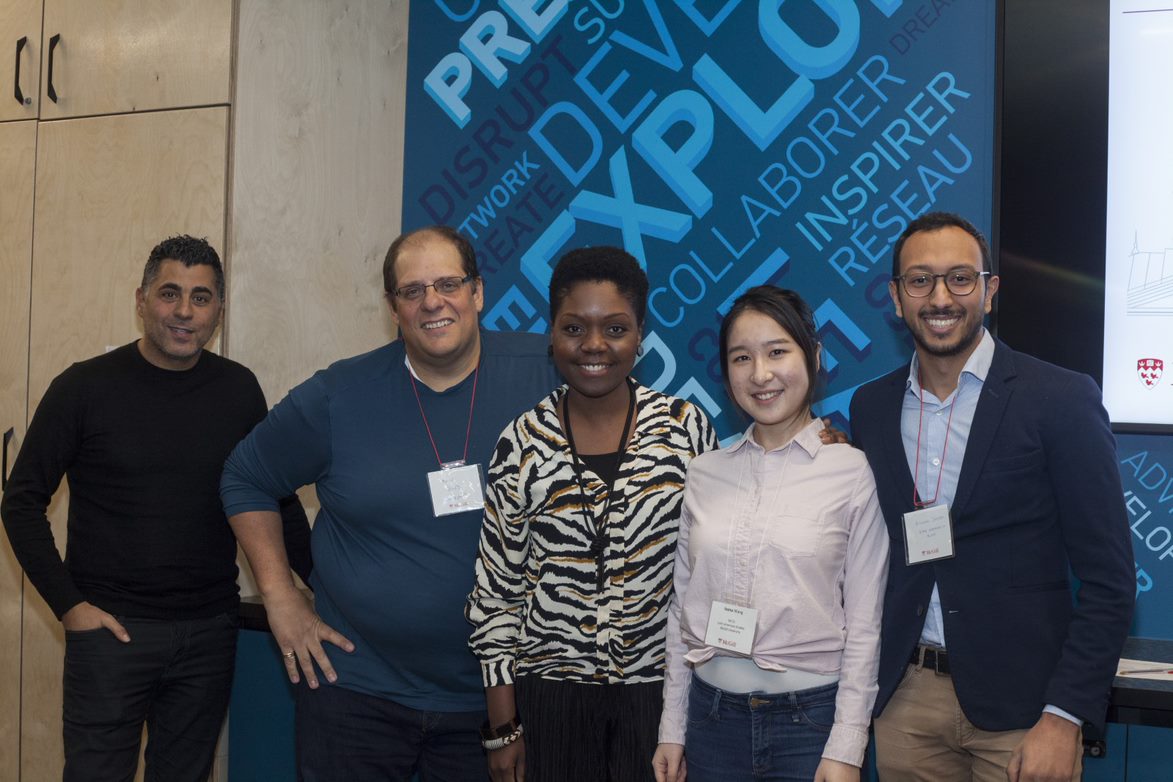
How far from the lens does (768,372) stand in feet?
5.95

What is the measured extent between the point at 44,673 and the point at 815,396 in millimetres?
2775

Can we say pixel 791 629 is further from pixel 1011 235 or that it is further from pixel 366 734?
pixel 1011 235

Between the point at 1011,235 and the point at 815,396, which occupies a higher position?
the point at 1011,235

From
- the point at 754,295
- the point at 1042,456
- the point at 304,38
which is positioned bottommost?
the point at 1042,456

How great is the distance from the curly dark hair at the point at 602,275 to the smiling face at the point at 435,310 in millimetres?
281

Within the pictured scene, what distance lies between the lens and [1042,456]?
1.82 metres

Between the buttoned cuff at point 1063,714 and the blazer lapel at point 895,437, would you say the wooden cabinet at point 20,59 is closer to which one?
Answer: the blazer lapel at point 895,437

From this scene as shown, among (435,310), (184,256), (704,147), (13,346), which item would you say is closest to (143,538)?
(184,256)

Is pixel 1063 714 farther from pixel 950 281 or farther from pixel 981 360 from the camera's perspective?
pixel 950 281

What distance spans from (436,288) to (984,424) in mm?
1125

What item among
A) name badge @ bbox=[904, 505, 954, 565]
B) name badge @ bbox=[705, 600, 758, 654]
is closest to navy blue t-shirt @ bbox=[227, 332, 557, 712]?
name badge @ bbox=[705, 600, 758, 654]

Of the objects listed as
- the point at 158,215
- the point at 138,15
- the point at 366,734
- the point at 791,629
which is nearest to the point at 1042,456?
the point at 791,629

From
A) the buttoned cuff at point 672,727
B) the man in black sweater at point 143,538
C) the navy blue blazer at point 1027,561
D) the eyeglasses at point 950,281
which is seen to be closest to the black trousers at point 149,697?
the man in black sweater at point 143,538

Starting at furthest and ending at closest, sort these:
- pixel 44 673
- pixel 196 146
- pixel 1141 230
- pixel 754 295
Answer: pixel 44 673 → pixel 196 146 → pixel 1141 230 → pixel 754 295
